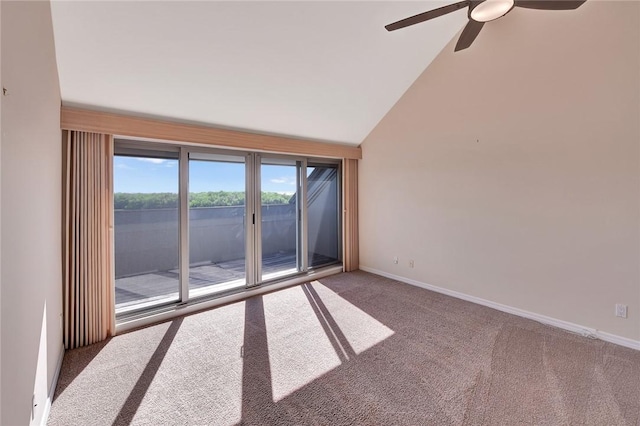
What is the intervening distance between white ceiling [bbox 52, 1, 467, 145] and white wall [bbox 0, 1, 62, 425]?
0.32 metres

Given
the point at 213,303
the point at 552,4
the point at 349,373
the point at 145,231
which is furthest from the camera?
the point at 213,303

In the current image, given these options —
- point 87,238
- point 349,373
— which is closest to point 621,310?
point 349,373

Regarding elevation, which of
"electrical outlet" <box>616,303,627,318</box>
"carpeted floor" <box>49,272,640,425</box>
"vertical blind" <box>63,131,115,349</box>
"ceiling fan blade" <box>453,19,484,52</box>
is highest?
"ceiling fan blade" <box>453,19,484,52</box>

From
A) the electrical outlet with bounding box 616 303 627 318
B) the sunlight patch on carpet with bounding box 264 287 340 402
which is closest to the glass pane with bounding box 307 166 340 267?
the sunlight patch on carpet with bounding box 264 287 340 402

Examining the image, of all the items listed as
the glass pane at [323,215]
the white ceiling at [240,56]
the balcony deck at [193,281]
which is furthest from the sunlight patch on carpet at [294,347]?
the white ceiling at [240,56]

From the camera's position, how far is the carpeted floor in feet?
5.87

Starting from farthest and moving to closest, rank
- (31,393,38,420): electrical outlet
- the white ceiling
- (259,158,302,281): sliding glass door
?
(259,158,302,281): sliding glass door, the white ceiling, (31,393,38,420): electrical outlet

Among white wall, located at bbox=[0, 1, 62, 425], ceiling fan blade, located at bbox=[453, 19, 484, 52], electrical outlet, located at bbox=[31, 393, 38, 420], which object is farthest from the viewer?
ceiling fan blade, located at bbox=[453, 19, 484, 52]

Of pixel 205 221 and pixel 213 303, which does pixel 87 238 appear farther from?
pixel 213 303

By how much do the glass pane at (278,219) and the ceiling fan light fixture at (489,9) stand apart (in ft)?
9.36

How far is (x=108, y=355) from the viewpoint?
2.44m

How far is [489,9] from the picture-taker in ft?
6.35

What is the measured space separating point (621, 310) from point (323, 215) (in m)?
3.74

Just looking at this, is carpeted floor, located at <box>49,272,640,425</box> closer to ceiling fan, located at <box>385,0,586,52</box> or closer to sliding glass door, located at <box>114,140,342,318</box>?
sliding glass door, located at <box>114,140,342,318</box>
